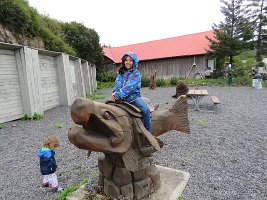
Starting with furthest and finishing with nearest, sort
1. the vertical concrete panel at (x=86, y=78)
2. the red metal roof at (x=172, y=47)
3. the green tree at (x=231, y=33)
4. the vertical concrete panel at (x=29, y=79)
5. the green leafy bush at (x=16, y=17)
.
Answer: the red metal roof at (x=172, y=47), the green tree at (x=231, y=33), the vertical concrete panel at (x=86, y=78), the green leafy bush at (x=16, y=17), the vertical concrete panel at (x=29, y=79)

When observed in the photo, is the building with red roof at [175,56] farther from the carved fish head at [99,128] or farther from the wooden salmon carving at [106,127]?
the carved fish head at [99,128]

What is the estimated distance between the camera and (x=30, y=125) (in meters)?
7.23

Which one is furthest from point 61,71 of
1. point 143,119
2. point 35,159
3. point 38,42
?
point 143,119

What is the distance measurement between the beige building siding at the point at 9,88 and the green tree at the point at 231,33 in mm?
20082

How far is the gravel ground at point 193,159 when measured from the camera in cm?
335

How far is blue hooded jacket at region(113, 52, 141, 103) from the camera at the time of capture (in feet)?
8.52

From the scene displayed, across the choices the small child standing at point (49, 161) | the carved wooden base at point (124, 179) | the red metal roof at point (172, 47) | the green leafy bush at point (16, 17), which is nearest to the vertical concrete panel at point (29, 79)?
the green leafy bush at point (16, 17)

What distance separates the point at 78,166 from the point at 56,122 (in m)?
3.97

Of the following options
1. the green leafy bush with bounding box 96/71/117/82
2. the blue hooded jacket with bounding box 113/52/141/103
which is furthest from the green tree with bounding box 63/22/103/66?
the blue hooded jacket with bounding box 113/52/141/103

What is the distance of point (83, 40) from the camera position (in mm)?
22766

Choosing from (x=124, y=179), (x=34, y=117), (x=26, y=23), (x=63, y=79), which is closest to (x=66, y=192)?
(x=124, y=179)

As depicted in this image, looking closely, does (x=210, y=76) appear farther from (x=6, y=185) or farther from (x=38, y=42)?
(x=6, y=185)

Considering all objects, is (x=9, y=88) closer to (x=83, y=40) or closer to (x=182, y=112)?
(x=182, y=112)

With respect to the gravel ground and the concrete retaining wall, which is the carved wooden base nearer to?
the gravel ground
